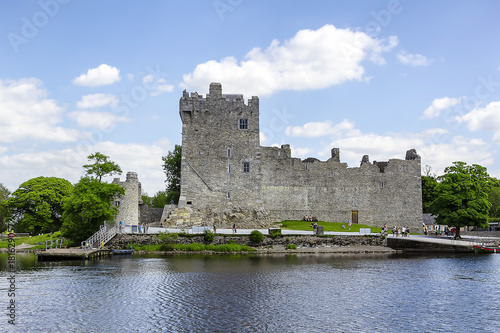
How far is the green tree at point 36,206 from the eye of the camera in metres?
65.1

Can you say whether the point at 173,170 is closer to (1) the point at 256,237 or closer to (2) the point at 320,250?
(1) the point at 256,237

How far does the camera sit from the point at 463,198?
162 ft

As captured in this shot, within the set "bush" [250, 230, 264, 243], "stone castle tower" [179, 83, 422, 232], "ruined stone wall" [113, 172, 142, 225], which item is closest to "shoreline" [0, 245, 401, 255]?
"bush" [250, 230, 264, 243]

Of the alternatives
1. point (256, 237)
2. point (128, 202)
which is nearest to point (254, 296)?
point (256, 237)

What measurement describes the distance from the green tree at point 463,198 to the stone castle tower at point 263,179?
1378 centimetres

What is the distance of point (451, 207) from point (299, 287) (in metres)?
30.7

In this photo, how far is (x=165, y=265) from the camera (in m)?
34.9

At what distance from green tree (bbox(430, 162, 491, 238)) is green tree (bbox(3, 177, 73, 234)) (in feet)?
158

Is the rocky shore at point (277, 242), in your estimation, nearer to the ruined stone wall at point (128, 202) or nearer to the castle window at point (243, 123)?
the ruined stone wall at point (128, 202)

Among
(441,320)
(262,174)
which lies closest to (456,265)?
(441,320)

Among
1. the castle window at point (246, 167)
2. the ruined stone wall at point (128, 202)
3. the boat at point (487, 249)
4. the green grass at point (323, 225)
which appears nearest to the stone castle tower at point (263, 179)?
the castle window at point (246, 167)

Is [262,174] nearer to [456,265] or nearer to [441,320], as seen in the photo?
[456,265]

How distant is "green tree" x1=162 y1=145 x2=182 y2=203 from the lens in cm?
7169

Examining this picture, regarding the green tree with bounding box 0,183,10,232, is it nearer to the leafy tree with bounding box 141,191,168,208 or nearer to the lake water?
the leafy tree with bounding box 141,191,168,208
